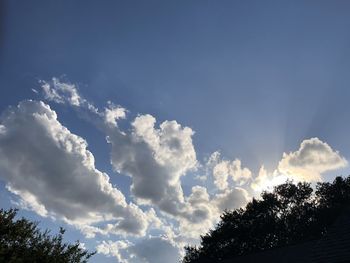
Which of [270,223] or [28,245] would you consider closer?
[28,245]

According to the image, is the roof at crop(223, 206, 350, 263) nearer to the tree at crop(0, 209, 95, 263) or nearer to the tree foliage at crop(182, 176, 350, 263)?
the tree at crop(0, 209, 95, 263)

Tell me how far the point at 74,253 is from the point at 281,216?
56349 mm

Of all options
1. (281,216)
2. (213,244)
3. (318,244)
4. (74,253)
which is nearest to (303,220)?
(281,216)

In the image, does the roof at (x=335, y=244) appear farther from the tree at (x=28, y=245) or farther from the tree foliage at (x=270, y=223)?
the tree foliage at (x=270, y=223)

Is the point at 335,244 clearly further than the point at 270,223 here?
No

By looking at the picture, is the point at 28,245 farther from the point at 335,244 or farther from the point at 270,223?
the point at 270,223

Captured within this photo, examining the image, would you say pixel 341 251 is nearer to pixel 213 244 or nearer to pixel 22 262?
pixel 22 262

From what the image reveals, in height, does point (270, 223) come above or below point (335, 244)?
above

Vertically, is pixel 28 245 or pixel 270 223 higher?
pixel 270 223

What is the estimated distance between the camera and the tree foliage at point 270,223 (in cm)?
6425

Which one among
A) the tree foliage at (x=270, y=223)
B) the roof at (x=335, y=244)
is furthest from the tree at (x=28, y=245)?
the tree foliage at (x=270, y=223)

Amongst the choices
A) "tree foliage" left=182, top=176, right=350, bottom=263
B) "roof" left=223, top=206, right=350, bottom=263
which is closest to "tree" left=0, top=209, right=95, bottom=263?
"roof" left=223, top=206, right=350, bottom=263

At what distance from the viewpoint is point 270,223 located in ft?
221

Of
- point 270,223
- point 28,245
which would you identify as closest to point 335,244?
point 28,245
